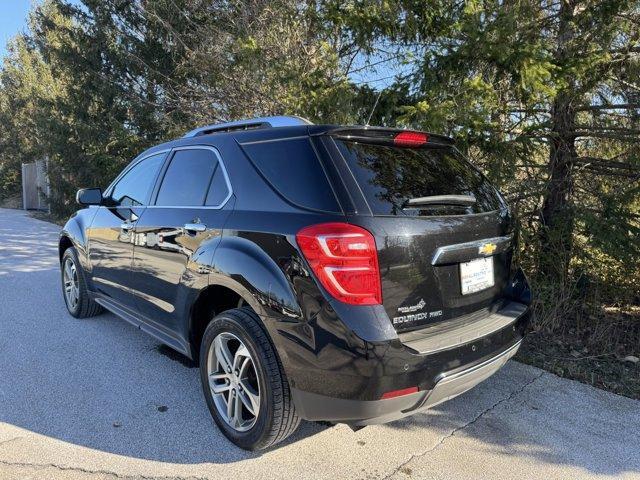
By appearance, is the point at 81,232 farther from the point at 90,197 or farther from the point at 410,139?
the point at 410,139

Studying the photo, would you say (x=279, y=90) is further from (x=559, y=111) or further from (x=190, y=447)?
(x=190, y=447)

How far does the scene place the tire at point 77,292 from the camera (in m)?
5.08

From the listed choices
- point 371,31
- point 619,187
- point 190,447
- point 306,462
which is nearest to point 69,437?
point 190,447

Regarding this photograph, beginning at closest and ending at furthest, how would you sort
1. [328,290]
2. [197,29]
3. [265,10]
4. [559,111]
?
[328,290], [559,111], [265,10], [197,29]

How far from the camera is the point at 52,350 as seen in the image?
4.38m

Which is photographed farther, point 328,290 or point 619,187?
point 619,187

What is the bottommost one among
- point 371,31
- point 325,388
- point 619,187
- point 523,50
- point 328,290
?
point 325,388

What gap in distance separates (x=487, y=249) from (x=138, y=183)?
2.98 m

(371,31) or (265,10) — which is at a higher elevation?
(265,10)

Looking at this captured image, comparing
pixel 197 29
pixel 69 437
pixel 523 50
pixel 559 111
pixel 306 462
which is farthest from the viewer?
pixel 197 29

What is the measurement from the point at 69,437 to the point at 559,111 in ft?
17.5

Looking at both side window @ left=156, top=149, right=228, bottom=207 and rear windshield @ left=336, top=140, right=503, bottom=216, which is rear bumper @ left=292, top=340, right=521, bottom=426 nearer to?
rear windshield @ left=336, top=140, right=503, bottom=216

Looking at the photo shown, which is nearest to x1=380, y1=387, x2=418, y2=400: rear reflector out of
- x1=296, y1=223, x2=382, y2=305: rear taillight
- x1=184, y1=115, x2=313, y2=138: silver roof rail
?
x1=296, y1=223, x2=382, y2=305: rear taillight

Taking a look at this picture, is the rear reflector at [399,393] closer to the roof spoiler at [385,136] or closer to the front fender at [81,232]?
the roof spoiler at [385,136]
